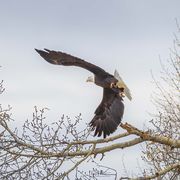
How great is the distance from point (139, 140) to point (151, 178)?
1.95 feet

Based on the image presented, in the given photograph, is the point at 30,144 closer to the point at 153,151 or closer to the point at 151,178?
the point at 151,178

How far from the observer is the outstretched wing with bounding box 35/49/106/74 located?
8461 mm

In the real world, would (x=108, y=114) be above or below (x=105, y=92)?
below

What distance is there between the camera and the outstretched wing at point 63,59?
8.46m

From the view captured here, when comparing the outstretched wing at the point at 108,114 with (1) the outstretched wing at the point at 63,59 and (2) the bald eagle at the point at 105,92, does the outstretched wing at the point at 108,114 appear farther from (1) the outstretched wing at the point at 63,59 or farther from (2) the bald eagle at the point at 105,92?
(1) the outstretched wing at the point at 63,59

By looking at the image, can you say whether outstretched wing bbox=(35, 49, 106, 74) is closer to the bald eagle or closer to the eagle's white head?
the bald eagle

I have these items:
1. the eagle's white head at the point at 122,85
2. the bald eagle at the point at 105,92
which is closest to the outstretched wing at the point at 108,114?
the bald eagle at the point at 105,92

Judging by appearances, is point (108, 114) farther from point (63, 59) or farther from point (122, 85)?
point (63, 59)

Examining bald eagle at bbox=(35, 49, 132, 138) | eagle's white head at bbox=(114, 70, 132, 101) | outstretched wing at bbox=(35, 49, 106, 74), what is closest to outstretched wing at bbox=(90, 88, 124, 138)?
bald eagle at bbox=(35, 49, 132, 138)

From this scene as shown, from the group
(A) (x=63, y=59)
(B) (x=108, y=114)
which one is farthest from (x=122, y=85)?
(A) (x=63, y=59)

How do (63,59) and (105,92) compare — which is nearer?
(63,59)

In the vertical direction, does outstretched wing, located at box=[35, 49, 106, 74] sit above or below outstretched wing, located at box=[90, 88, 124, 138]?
above

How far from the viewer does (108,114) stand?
29.1 ft

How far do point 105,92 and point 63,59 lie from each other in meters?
1.17
